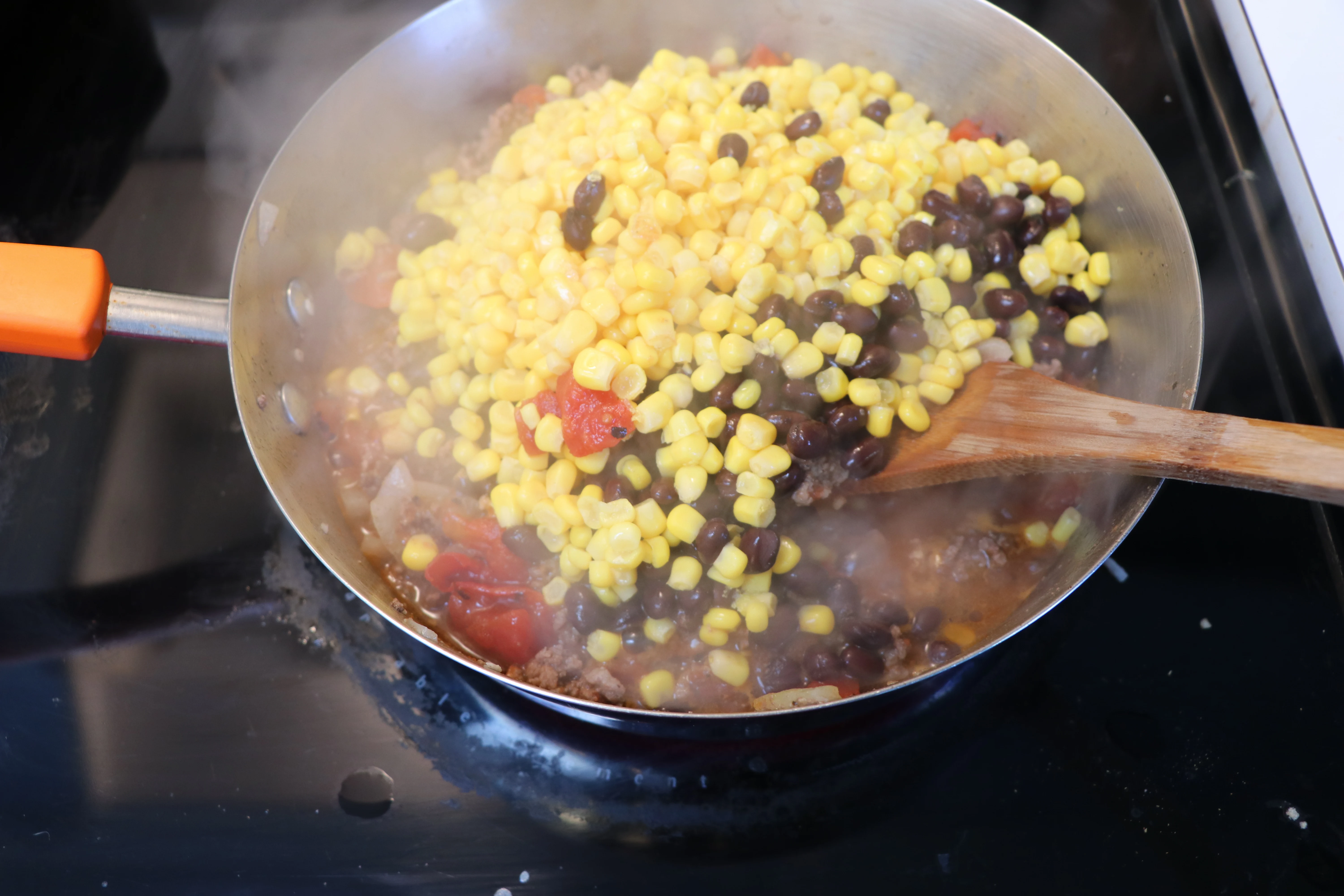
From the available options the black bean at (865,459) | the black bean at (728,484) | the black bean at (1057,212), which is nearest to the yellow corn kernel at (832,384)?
the black bean at (865,459)

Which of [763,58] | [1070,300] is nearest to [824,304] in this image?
[1070,300]

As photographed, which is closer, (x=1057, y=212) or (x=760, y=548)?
(x=760, y=548)

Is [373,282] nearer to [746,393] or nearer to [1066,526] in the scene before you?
[746,393]

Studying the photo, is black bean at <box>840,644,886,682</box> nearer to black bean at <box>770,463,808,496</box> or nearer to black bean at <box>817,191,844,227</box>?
black bean at <box>770,463,808,496</box>

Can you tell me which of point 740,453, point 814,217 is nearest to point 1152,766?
point 740,453

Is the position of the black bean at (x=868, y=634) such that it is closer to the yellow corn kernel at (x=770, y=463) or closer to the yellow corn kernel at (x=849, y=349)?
the yellow corn kernel at (x=770, y=463)

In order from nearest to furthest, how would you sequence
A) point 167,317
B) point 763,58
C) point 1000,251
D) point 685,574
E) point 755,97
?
1. point 167,317
2. point 685,574
3. point 1000,251
4. point 755,97
5. point 763,58
